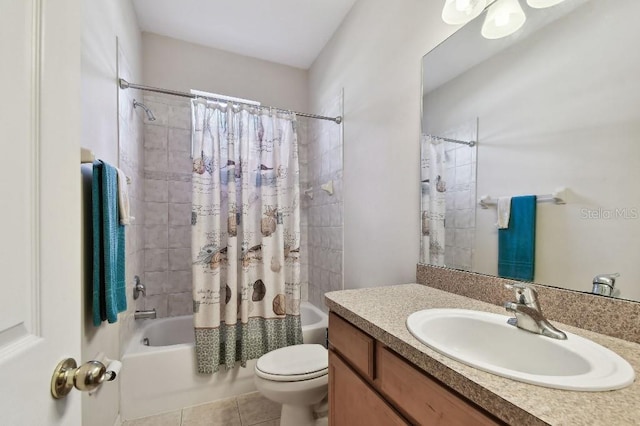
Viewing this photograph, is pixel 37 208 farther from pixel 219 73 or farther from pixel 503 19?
pixel 219 73

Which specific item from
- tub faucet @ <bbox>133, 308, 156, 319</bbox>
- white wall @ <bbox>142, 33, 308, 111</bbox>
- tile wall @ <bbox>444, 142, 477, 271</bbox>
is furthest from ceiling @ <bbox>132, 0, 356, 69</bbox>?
tub faucet @ <bbox>133, 308, 156, 319</bbox>

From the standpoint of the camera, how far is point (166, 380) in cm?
172

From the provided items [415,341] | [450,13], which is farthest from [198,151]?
[415,341]

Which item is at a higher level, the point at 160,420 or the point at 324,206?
the point at 324,206

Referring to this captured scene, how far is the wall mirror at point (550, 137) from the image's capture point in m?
0.76

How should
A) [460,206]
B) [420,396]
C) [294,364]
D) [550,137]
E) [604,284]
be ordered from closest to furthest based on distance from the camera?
[420,396], [604,284], [550,137], [460,206], [294,364]

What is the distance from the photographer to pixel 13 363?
37cm

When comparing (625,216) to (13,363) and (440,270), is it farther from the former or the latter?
(13,363)

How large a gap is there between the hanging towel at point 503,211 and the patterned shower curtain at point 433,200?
10.1 inches

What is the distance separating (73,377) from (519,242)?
130cm

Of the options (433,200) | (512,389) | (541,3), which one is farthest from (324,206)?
(512,389)

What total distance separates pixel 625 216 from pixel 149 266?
278 cm

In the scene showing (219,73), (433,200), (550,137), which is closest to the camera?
(550,137)

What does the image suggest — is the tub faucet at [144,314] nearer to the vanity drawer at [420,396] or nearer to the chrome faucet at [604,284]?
the vanity drawer at [420,396]
